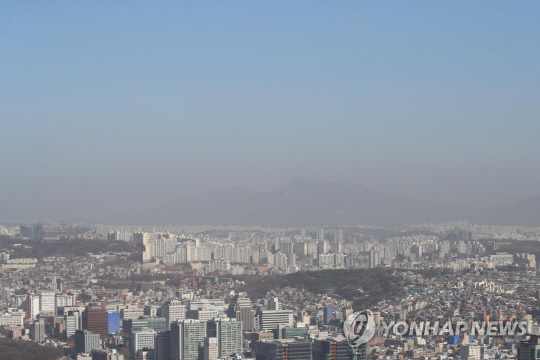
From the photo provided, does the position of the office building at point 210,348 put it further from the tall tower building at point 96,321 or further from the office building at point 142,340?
the tall tower building at point 96,321

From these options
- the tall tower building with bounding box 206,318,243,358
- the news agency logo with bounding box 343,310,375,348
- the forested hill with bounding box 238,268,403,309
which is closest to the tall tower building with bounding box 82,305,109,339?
the tall tower building with bounding box 206,318,243,358

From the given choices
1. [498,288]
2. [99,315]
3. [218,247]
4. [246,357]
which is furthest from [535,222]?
[246,357]

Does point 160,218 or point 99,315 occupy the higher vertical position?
point 160,218

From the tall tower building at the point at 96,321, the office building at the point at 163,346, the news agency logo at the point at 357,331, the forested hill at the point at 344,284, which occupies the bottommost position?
the office building at the point at 163,346

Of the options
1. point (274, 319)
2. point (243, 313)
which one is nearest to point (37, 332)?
point (243, 313)

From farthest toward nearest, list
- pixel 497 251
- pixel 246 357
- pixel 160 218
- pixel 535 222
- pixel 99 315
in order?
pixel 160 218 → pixel 535 222 → pixel 497 251 → pixel 99 315 → pixel 246 357

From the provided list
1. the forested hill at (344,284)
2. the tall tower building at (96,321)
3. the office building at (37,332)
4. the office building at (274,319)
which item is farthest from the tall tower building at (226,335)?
the forested hill at (344,284)

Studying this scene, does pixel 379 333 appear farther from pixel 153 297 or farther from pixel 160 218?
pixel 160 218

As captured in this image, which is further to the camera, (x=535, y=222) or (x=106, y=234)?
(x=535, y=222)
